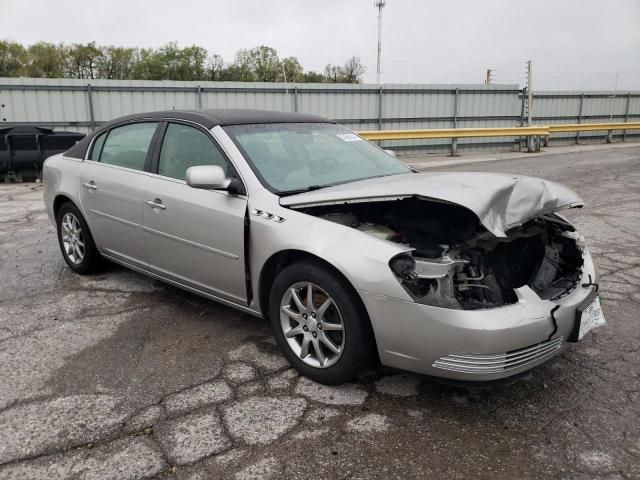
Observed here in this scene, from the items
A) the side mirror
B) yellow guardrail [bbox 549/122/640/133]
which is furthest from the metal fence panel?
the side mirror

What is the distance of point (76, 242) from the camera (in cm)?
494

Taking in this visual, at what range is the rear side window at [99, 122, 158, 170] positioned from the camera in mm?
4191

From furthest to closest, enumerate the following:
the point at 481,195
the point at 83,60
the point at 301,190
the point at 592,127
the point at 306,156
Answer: the point at 83,60
the point at 592,127
the point at 306,156
the point at 301,190
the point at 481,195

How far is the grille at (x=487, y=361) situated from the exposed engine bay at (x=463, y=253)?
242 millimetres

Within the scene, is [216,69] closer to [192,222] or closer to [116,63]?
[116,63]

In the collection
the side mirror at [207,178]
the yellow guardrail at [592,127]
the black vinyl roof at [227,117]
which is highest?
the black vinyl roof at [227,117]

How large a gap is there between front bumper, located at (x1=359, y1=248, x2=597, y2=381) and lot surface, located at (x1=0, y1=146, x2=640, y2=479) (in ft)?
0.90

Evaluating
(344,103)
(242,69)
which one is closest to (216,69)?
(242,69)

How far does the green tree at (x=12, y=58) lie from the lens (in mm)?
56375

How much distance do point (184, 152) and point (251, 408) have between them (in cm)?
194

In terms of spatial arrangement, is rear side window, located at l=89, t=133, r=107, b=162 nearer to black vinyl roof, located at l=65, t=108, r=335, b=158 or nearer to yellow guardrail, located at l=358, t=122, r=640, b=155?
black vinyl roof, located at l=65, t=108, r=335, b=158

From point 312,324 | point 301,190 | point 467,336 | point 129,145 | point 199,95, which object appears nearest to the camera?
point 467,336

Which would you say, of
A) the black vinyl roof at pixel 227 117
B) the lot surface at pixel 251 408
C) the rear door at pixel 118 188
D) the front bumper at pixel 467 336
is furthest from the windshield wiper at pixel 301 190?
the rear door at pixel 118 188

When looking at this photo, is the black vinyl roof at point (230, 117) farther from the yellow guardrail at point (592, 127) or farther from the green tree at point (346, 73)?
the green tree at point (346, 73)
